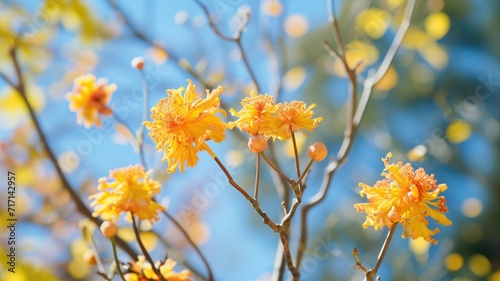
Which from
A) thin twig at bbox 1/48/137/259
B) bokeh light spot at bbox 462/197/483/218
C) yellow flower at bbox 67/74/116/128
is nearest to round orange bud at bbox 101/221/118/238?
thin twig at bbox 1/48/137/259

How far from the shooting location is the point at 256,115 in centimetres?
59

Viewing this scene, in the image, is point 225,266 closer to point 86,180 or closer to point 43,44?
point 86,180

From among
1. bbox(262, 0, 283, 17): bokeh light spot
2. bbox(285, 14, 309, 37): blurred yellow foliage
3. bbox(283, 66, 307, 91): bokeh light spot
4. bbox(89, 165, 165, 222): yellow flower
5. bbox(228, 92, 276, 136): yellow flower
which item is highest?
bbox(228, 92, 276, 136): yellow flower

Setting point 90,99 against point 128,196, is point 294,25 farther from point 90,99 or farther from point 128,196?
point 128,196

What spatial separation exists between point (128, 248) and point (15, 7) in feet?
3.78

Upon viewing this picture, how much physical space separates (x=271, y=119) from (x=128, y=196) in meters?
0.18

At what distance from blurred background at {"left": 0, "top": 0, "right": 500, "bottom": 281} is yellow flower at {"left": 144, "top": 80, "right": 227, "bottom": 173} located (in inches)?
25.8

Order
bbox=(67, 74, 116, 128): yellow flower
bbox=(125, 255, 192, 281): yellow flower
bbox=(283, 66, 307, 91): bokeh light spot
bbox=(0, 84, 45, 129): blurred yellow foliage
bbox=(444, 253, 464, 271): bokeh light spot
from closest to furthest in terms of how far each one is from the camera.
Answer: bbox=(125, 255, 192, 281): yellow flower
bbox=(67, 74, 116, 128): yellow flower
bbox=(444, 253, 464, 271): bokeh light spot
bbox=(0, 84, 45, 129): blurred yellow foliage
bbox=(283, 66, 307, 91): bokeh light spot

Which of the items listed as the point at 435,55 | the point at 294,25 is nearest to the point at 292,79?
the point at 294,25

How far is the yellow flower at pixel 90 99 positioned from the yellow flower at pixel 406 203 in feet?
1.70

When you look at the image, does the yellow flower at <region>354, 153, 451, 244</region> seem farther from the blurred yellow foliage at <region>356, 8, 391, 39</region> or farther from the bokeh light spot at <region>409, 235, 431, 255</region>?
the blurred yellow foliage at <region>356, 8, 391, 39</region>

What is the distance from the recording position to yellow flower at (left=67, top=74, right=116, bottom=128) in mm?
967

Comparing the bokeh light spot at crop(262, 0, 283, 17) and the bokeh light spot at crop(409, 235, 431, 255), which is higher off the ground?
the bokeh light spot at crop(262, 0, 283, 17)

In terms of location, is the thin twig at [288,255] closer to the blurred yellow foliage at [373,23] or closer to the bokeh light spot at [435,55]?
the blurred yellow foliage at [373,23]
